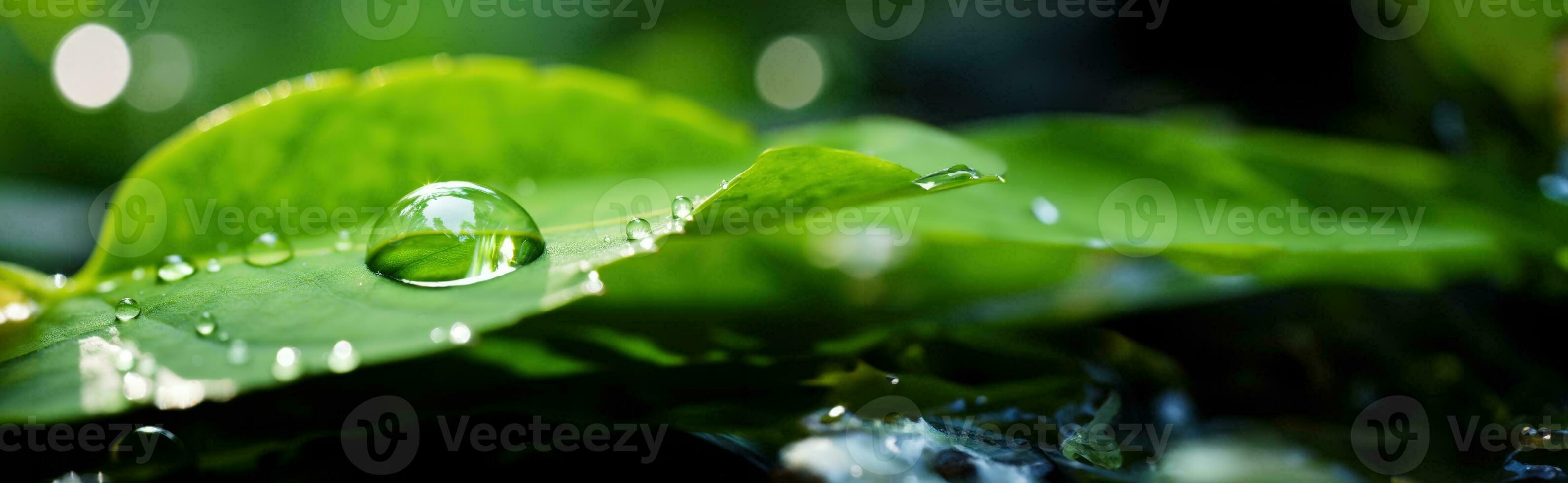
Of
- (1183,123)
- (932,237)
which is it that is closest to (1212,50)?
(1183,123)

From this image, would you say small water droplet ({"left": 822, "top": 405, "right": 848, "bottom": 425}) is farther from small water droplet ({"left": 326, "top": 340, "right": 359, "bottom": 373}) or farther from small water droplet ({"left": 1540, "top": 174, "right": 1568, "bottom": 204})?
small water droplet ({"left": 1540, "top": 174, "right": 1568, "bottom": 204})

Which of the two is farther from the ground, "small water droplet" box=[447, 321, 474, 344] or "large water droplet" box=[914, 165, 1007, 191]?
"large water droplet" box=[914, 165, 1007, 191]

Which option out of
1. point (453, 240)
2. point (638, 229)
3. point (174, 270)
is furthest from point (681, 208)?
point (174, 270)

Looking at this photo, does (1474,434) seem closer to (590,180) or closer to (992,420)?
(992,420)

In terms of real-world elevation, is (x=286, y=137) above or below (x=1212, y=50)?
below

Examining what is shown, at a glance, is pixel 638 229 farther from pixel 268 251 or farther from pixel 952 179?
pixel 268 251

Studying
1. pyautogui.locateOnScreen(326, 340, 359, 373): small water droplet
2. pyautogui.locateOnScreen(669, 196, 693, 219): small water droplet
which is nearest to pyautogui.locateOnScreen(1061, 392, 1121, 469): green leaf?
pyautogui.locateOnScreen(669, 196, 693, 219): small water droplet
